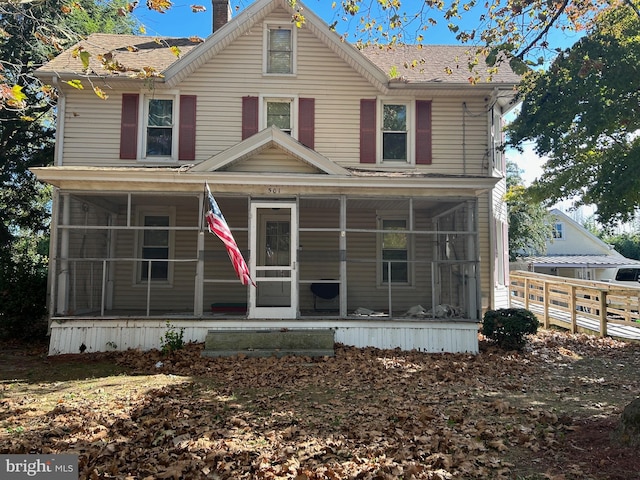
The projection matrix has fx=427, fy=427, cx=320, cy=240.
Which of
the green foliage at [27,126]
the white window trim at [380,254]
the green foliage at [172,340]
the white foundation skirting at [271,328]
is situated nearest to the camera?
the green foliage at [172,340]

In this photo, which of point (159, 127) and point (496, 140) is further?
point (496, 140)

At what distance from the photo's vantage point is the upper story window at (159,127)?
38.7 ft

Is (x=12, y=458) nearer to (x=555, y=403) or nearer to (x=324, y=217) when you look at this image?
(x=555, y=403)

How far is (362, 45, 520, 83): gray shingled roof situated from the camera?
1205cm

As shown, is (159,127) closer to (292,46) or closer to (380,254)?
(292,46)

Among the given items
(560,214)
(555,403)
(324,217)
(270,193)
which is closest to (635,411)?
(555,403)

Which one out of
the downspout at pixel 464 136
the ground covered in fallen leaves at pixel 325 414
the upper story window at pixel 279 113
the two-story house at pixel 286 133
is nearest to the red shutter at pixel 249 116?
the two-story house at pixel 286 133

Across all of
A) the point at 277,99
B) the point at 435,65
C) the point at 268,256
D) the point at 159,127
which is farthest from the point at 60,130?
the point at 435,65

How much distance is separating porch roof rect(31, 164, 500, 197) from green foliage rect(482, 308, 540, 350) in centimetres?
281

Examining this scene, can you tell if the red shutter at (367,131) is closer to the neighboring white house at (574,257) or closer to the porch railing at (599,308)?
the porch railing at (599,308)

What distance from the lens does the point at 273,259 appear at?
38.7ft

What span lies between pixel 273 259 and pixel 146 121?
5179 millimetres

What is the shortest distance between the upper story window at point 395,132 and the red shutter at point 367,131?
0.31 meters

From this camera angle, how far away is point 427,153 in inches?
472
